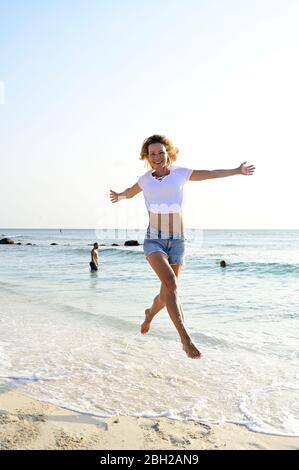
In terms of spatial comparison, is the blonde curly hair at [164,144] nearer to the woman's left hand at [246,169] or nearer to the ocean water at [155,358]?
the woman's left hand at [246,169]

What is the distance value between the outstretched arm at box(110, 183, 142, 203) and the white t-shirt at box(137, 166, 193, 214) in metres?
0.21

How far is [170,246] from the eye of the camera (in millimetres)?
5418

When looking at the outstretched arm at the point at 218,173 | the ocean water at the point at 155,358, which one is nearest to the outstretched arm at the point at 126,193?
the outstretched arm at the point at 218,173

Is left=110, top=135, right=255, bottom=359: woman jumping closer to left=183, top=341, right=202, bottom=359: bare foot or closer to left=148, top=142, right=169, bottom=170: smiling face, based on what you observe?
left=148, top=142, right=169, bottom=170: smiling face

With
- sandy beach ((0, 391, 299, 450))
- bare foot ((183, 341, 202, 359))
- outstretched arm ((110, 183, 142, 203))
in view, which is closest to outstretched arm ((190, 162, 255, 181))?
Answer: outstretched arm ((110, 183, 142, 203))

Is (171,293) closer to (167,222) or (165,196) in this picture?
(167,222)

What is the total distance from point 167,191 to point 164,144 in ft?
1.89

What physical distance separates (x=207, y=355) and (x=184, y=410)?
8.40ft

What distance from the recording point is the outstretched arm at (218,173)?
207 inches

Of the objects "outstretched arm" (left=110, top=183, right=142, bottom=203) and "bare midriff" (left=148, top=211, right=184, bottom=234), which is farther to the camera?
"outstretched arm" (left=110, top=183, right=142, bottom=203)

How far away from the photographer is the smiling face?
211 inches

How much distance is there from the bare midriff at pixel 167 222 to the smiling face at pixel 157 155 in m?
0.56

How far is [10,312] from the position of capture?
1047 centimetres

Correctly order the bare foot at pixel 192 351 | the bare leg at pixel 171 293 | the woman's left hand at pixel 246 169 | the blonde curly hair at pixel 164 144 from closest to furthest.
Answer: the bare foot at pixel 192 351, the bare leg at pixel 171 293, the woman's left hand at pixel 246 169, the blonde curly hair at pixel 164 144
